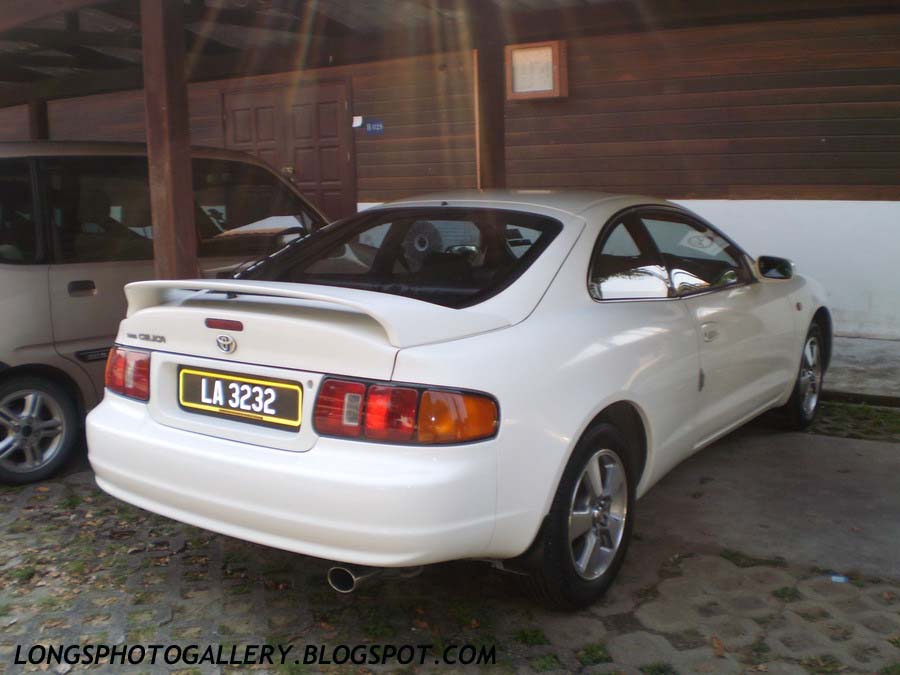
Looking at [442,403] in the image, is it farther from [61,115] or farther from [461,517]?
[61,115]

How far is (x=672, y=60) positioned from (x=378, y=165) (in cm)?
346

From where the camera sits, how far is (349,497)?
2801 millimetres

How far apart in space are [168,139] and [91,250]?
2.66ft

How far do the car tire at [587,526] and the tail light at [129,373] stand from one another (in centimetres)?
151

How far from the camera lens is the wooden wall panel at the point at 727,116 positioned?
26.3ft

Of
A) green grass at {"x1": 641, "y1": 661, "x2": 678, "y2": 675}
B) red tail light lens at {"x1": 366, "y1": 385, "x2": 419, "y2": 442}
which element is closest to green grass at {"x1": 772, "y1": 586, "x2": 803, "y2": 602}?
green grass at {"x1": 641, "y1": 661, "x2": 678, "y2": 675}

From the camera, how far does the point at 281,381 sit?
302 centimetres

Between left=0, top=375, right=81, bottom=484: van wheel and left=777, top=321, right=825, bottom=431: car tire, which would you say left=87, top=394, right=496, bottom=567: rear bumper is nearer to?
left=0, top=375, right=81, bottom=484: van wheel

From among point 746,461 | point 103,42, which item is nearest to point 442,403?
point 746,461

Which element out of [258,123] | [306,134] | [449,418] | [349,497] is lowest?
[349,497]

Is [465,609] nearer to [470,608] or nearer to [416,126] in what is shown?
[470,608]

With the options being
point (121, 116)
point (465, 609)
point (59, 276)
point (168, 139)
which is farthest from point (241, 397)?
point (121, 116)

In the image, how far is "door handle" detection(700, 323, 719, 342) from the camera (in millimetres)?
4176

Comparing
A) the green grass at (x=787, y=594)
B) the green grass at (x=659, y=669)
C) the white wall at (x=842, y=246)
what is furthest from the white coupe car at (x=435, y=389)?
the white wall at (x=842, y=246)
